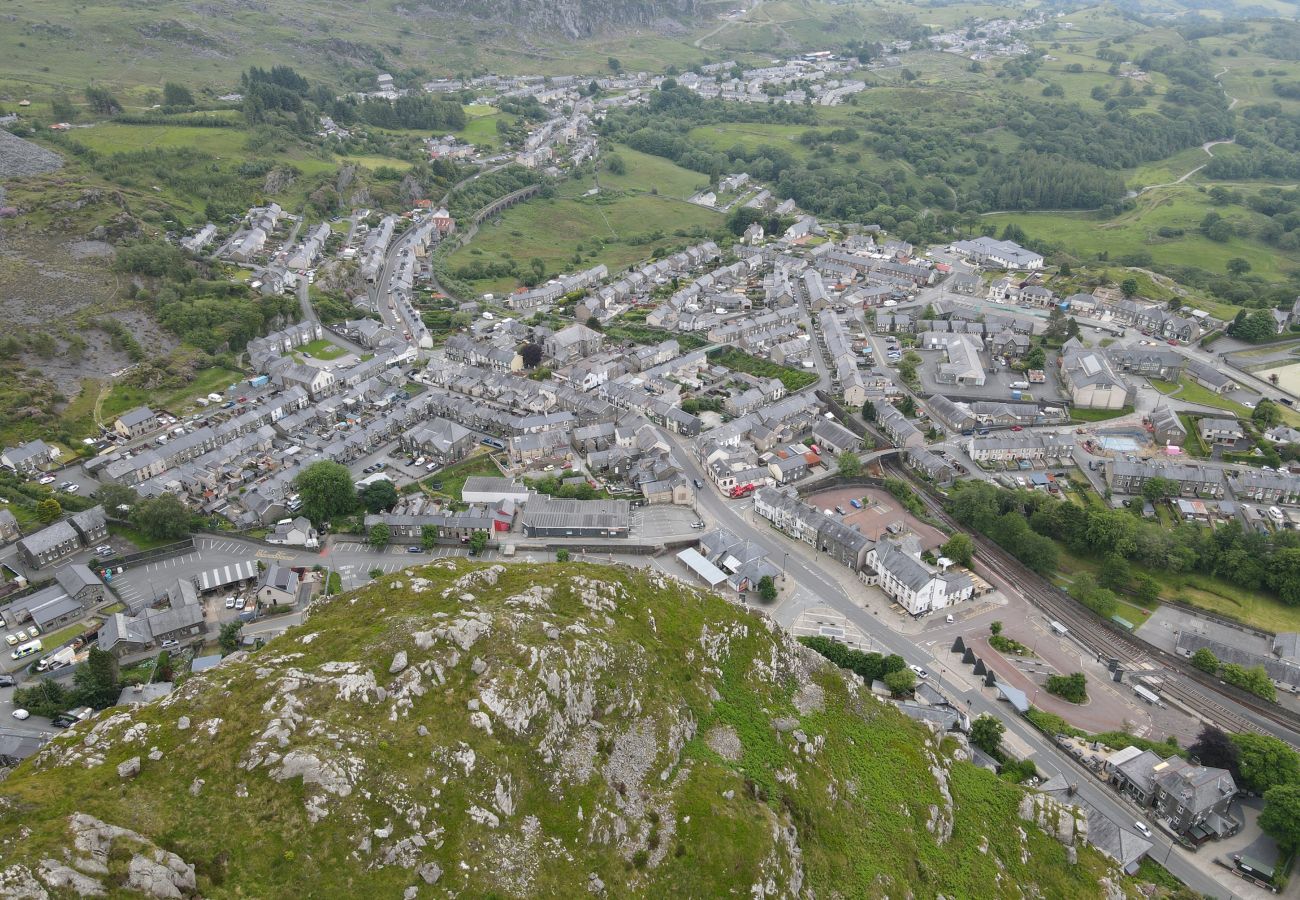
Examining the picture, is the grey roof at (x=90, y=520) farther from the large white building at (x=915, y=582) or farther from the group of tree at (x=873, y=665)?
the large white building at (x=915, y=582)

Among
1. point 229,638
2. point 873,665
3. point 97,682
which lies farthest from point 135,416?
point 873,665

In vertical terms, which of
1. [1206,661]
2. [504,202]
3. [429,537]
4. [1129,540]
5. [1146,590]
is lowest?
[1146,590]

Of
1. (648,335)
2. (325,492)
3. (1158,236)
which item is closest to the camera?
(325,492)

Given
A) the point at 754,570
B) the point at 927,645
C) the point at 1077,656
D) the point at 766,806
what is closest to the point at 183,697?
the point at 766,806

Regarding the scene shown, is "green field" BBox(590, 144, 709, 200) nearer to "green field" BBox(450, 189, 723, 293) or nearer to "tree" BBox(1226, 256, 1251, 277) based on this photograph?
"green field" BBox(450, 189, 723, 293)

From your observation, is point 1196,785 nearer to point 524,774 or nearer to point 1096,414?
point 524,774

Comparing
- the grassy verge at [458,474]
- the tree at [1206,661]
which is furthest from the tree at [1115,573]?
the grassy verge at [458,474]
